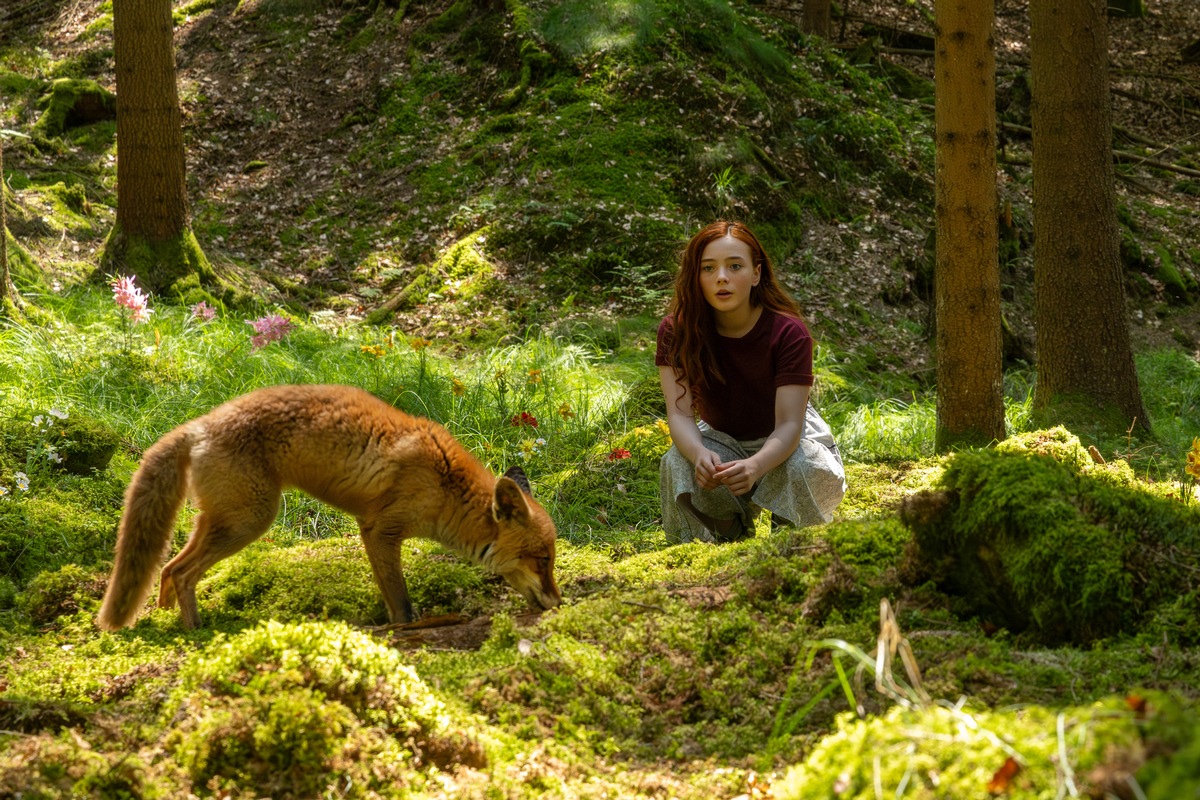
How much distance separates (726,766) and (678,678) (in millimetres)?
595

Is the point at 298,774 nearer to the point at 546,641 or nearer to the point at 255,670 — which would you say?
the point at 255,670

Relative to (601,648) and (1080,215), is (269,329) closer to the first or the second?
(601,648)

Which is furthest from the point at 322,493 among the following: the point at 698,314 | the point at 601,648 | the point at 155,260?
the point at 155,260

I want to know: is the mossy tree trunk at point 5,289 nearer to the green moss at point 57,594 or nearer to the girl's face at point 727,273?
the green moss at point 57,594

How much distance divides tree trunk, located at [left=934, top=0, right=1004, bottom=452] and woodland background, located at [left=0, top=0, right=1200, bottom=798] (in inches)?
26.6

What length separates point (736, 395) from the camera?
5891mm

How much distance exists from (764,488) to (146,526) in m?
3.32

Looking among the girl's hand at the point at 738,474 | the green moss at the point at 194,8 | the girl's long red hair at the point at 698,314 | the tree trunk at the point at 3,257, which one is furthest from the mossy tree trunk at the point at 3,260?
the green moss at the point at 194,8

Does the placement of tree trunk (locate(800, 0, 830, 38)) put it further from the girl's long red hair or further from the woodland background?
the girl's long red hair

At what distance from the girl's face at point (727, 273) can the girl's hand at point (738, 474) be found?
0.99 meters

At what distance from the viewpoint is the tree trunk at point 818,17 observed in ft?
58.4

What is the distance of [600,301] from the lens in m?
11.2

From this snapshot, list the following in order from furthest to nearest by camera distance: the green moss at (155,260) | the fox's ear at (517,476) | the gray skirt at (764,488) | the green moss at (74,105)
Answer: the green moss at (74,105)
the green moss at (155,260)
the gray skirt at (764,488)
the fox's ear at (517,476)

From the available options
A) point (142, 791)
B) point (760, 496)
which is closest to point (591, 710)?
point (142, 791)
